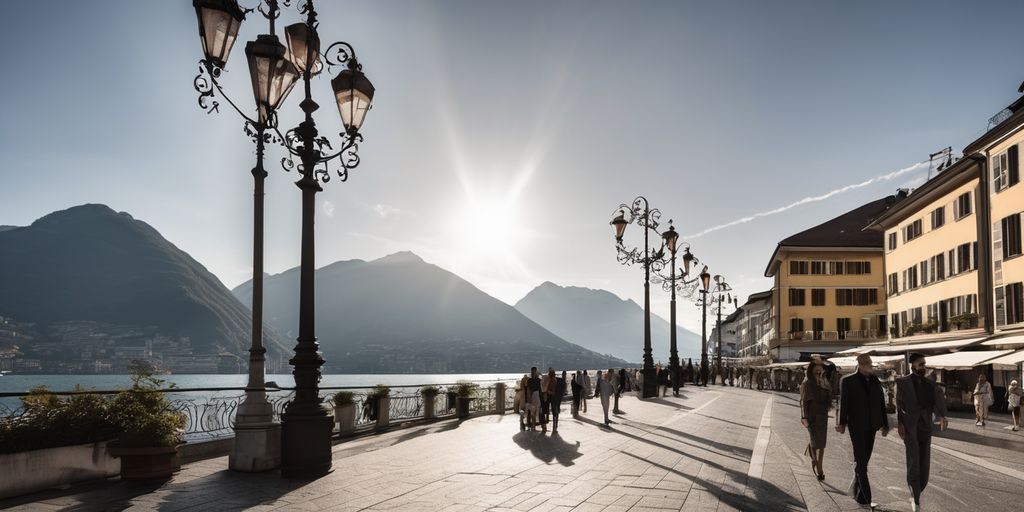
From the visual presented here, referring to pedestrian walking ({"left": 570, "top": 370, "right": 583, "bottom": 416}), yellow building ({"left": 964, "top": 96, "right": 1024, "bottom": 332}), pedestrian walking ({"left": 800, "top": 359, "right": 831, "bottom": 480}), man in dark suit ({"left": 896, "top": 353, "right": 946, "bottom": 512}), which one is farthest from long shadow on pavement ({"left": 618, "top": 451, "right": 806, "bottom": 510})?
yellow building ({"left": 964, "top": 96, "right": 1024, "bottom": 332})

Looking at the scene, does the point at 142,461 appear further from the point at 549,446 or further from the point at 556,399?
the point at 556,399

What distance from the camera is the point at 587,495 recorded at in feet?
29.4

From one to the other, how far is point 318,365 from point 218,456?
3.92 metres

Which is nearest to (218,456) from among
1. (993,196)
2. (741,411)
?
(741,411)

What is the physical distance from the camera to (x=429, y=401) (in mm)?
23531

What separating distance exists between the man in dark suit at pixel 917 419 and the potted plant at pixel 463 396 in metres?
17.7

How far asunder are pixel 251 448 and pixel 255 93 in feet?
17.8

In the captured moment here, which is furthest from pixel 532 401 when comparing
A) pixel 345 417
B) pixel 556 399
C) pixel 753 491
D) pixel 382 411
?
pixel 753 491

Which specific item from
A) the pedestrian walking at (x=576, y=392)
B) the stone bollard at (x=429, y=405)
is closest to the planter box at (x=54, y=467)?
the stone bollard at (x=429, y=405)

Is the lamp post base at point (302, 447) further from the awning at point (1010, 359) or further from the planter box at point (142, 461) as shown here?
the awning at point (1010, 359)

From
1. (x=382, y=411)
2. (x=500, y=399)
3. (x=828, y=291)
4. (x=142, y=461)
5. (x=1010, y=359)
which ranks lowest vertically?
(x=500, y=399)

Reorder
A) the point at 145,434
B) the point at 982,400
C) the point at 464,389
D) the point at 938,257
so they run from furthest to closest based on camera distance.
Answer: the point at 938,257 < the point at 464,389 < the point at 982,400 < the point at 145,434

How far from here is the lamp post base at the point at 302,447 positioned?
10227 millimetres

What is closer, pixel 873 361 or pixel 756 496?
pixel 756 496
